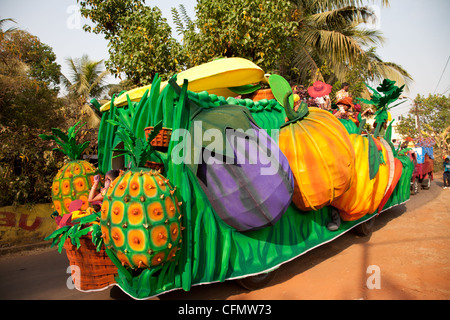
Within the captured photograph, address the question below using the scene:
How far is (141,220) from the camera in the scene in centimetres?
255

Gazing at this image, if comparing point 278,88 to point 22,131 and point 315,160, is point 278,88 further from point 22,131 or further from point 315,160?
point 22,131

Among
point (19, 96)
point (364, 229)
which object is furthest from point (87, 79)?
point (364, 229)

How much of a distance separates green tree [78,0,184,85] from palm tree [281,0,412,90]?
4558 millimetres

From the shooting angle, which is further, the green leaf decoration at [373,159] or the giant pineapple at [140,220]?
the green leaf decoration at [373,159]

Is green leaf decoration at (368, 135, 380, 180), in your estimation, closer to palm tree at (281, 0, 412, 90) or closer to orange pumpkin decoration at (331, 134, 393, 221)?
orange pumpkin decoration at (331, 134, 393, 221)

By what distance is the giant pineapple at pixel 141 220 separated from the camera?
2.56 m

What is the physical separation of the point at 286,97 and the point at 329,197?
1234 millimetres

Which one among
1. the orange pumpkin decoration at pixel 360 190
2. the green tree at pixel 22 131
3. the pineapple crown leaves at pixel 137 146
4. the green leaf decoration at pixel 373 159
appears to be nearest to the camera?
the pineapple crown leaves at pixel 137 146

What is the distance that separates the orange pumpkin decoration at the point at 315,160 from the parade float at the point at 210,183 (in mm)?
11

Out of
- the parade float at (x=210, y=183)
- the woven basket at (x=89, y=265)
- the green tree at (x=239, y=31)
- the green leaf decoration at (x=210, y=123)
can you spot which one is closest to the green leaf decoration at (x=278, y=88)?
the parade float at (x=210, y=183)

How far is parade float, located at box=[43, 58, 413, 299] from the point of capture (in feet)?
8.73

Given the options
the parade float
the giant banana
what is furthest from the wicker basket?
the giant banana

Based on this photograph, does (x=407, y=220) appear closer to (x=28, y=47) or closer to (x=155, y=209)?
(x=155, y=209)

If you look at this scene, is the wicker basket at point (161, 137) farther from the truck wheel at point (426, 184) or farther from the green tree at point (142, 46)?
the truck wheel at point (426, 184)
